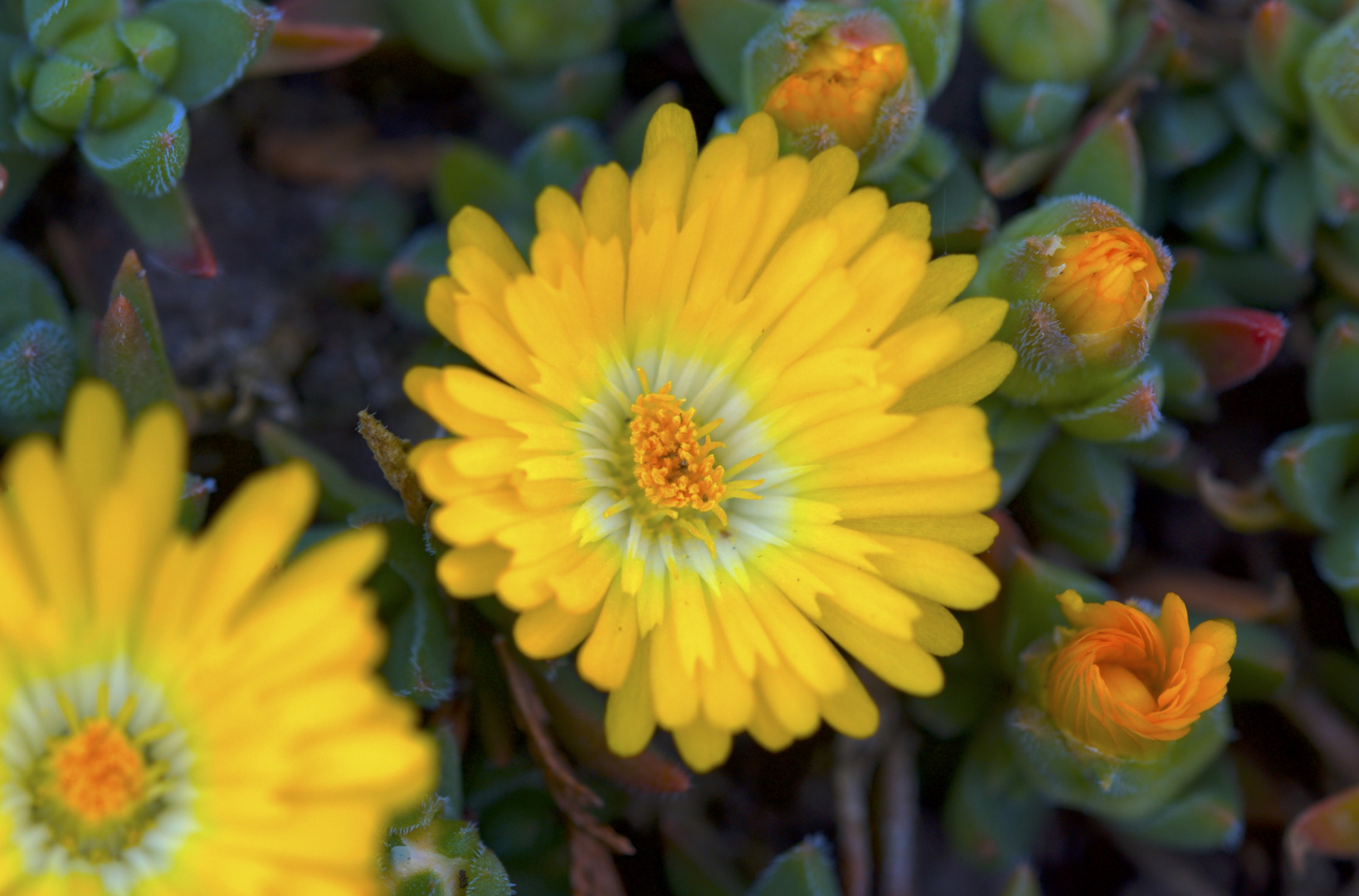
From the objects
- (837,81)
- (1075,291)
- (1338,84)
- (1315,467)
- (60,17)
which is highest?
(60,17)

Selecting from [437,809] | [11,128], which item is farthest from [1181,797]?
[11,128]


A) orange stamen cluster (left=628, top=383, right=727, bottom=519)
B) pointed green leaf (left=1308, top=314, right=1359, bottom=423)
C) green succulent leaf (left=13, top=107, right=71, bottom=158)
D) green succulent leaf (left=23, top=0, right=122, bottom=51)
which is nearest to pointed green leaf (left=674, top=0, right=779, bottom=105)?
orange stamen cluster (left=628, top=383, right=727, bottom=519)

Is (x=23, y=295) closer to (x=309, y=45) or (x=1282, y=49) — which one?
(x=309, y=45)

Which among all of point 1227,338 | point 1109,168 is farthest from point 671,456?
point 1227,338

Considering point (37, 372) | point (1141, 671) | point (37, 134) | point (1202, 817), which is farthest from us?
point (1202, 817)

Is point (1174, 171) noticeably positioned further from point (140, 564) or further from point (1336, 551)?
point (140, 564)

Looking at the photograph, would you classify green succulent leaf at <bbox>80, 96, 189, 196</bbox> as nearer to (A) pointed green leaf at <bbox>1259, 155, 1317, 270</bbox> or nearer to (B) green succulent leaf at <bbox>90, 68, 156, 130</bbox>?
(B) green succulent leaf at <bbox>90, 68, 156, 130</bbox>
